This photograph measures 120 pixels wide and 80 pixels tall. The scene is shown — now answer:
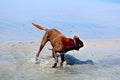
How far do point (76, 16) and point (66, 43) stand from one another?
11762mm

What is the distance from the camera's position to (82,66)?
1088 cm

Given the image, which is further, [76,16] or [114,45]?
[76,16]

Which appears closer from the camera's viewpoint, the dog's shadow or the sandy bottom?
the sandy bottom

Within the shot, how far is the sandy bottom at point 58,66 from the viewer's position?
375 inches

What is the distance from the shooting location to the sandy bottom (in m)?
9.53

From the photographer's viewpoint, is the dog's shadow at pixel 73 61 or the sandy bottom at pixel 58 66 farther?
the dog's shadow at pixel 73 61

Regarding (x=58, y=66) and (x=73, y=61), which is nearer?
(x=58, y=66)

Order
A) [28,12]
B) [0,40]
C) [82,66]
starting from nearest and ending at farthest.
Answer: [82,66] → [0,40] → [28,12]

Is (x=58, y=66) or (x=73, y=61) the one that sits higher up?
(x=73, y=61)

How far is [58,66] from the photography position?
10.6m

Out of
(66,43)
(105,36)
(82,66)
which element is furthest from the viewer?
(105,36)

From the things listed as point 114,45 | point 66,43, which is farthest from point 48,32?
point 114,45

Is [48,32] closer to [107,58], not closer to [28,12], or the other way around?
[107,58]

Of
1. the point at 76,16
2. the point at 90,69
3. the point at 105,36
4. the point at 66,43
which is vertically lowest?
the point at 90,69
